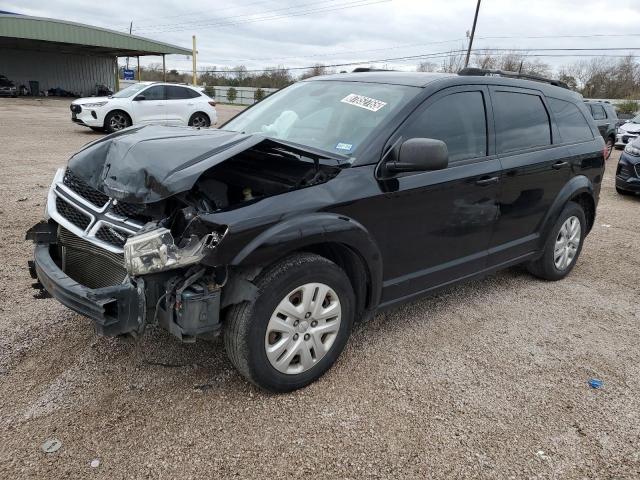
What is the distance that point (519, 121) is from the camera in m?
4.01

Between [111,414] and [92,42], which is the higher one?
[92,42]

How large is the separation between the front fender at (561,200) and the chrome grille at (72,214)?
11.7 ft

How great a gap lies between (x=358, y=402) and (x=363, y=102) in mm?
1909

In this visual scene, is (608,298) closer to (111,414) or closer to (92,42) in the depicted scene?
(111,414)

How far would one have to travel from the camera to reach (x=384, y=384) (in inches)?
117

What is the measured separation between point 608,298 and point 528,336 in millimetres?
1320

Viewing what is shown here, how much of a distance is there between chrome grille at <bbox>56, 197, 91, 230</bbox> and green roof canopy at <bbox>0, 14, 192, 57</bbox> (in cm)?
3321

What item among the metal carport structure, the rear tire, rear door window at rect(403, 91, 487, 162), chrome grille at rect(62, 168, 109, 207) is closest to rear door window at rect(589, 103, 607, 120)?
the rear tire

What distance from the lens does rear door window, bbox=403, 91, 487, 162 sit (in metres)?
3.26

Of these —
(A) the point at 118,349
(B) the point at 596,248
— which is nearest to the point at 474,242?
(A) the point at 118,349

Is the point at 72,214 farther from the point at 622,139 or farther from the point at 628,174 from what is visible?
the point at 622,139

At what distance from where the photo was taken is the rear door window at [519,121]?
381 centimetres

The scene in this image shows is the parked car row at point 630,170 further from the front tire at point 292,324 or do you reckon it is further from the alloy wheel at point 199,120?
the alloy wheel at point 199,120

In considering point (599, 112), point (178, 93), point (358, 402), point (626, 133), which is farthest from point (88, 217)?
point (599, 112)
